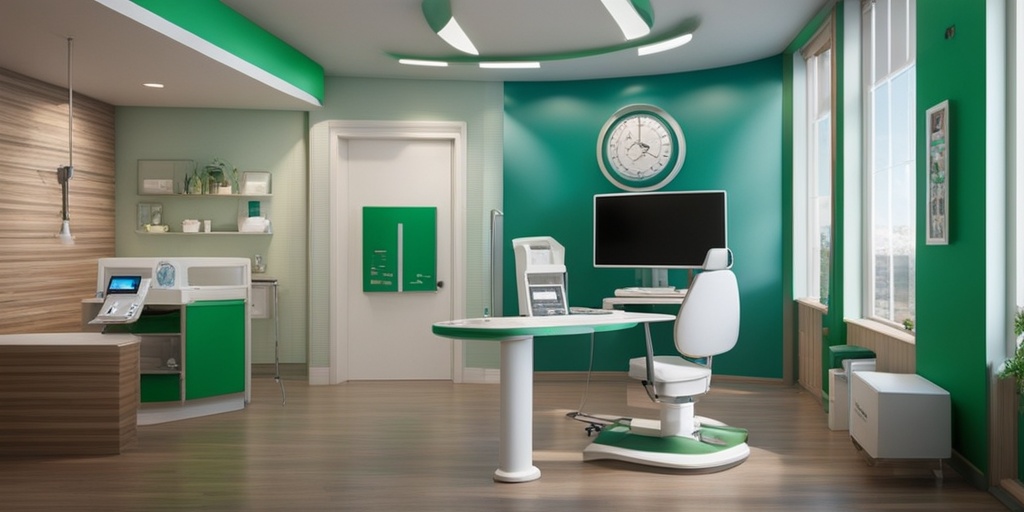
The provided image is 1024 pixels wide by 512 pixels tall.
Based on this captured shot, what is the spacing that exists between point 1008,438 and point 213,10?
197 inches

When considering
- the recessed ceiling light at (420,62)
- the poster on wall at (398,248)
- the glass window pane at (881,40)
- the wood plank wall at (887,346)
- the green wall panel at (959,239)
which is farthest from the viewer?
the poster on wall at (398,248)

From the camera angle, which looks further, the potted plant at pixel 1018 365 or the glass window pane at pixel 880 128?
the glass window pane at pixel 880 128

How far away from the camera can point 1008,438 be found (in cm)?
385

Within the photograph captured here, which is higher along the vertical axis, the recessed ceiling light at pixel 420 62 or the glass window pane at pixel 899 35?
the recessed ceiling light at pixel 420 62

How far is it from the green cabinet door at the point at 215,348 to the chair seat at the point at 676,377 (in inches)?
122

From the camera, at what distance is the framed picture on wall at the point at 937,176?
423 cm

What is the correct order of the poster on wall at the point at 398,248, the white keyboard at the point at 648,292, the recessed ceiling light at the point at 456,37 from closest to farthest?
the recessed ceiling light at the point at 456,37 < the white keyboard at the point at 648,292 < the poster on wall at the point at 398,248

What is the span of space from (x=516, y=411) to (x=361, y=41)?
11.1ft

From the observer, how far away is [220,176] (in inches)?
297

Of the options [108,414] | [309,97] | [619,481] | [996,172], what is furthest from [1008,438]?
[309,97]

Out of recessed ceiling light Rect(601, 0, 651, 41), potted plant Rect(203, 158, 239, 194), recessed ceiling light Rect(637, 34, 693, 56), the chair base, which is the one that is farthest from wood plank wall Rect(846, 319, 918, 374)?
potted plant Rect(203, 158, 239, 194)

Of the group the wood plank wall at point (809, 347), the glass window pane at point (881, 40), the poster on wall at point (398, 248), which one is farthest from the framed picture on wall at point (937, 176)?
the poster on wall at point (398, 248)

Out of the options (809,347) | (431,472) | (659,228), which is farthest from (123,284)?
(809,347)

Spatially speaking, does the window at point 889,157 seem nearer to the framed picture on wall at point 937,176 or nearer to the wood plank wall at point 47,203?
the framed picture on wall at point 937,176
